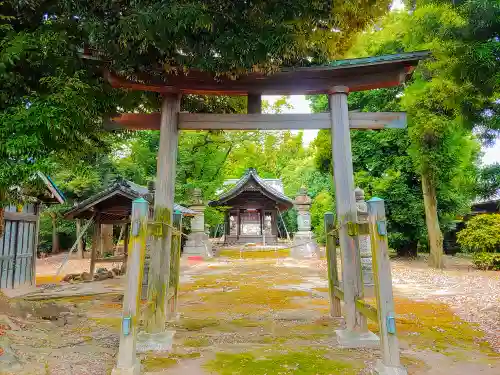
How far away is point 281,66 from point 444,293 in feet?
21.6

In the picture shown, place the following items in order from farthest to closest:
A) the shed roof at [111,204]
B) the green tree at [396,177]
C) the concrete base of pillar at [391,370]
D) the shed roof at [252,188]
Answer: the shed roof at [252,188]
the green tree at [396,177]
the shed roof at [111,204]
the concrete base of pillar at [391,370]

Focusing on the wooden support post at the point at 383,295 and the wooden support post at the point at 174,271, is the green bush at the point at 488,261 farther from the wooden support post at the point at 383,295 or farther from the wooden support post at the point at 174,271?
the wooden support post at the point at 174,271

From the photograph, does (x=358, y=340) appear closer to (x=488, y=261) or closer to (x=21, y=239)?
(x=21, y=239)

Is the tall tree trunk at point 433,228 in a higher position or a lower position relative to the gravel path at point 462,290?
higher

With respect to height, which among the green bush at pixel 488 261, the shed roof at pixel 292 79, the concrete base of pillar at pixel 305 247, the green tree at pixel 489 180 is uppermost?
the shed roof at pixel 292 79

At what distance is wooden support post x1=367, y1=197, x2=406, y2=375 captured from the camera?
321 cm

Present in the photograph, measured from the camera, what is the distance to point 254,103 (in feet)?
16.5

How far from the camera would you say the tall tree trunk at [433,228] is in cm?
1272

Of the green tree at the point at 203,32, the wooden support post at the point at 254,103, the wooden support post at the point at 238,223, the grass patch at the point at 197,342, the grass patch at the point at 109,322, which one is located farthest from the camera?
the wooden support post at the point at 238,223

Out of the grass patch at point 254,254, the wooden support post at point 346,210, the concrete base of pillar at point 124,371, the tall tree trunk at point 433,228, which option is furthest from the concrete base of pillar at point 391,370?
the grass patch at point 254,254

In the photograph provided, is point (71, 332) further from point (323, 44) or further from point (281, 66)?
point (323, 44)

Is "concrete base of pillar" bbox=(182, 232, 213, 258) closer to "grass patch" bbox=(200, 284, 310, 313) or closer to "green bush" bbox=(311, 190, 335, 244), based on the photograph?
"green bush" bbox=(311, 190, 335, 244)

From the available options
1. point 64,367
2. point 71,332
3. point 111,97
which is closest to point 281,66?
point 111,97

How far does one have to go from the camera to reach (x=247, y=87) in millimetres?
4961
